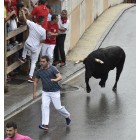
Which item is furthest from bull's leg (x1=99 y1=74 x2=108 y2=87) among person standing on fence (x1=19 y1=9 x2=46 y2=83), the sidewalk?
person standing on fence (x1=19 y1=9 x2=46 y2=83)

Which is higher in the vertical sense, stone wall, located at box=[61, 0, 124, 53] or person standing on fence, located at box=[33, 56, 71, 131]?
person standing on fence, located at box=[33, 56, 71, 131]

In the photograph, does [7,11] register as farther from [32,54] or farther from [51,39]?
[51,39]

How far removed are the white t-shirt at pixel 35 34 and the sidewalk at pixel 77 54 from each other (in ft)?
3.68

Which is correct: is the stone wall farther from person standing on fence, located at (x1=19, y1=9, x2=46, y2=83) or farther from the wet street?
person standing on fence, located at (x1=19, y1=9, x2=46, y2=83)

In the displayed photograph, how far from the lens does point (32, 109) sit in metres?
14.4

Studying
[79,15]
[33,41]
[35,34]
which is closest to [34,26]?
[35,34]

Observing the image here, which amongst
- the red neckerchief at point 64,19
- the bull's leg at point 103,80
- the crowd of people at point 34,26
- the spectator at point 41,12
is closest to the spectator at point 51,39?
the crowd of people at point 34,26

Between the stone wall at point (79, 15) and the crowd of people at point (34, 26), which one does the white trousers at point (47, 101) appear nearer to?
the crowd of people at point (34, 26)

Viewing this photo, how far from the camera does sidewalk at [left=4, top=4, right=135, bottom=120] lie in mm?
14539

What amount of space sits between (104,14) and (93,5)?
2.50m

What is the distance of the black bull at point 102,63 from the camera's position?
51.1 feet

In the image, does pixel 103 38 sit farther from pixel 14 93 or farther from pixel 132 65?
pixel 14 93

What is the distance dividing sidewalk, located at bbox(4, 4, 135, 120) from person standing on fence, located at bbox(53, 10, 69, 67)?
0.99 feet
